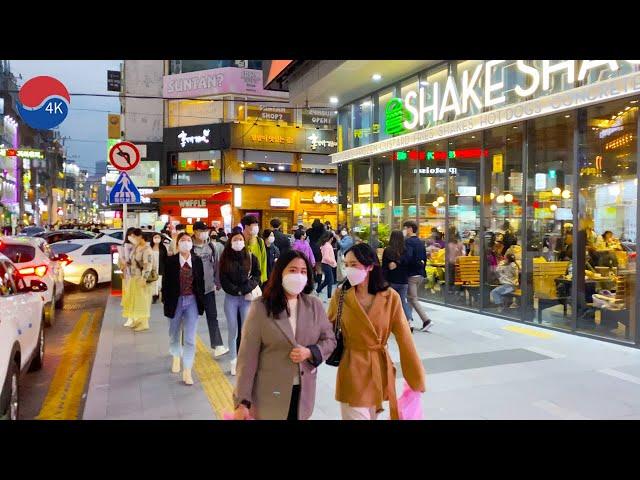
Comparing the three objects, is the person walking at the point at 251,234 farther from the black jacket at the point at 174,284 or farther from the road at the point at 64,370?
the road at the point at 64,370

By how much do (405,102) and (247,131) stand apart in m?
23.2

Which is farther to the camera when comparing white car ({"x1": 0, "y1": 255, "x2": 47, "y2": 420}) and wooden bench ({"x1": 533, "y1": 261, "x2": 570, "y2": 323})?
wooden bench ({"x1": 533, "y1": 261, "x2": 570, "y2": 323})

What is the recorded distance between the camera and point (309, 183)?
37844mm

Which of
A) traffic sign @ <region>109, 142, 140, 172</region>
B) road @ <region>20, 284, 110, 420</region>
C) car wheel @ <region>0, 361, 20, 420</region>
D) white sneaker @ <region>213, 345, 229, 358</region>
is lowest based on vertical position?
road @ <region>20, 284, 110, 420</region>

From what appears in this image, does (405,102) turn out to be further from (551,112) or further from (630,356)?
(630,356)

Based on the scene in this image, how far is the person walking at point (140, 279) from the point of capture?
10156mm

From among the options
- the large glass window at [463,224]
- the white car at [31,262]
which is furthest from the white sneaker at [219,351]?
the large glass window at [463,224]

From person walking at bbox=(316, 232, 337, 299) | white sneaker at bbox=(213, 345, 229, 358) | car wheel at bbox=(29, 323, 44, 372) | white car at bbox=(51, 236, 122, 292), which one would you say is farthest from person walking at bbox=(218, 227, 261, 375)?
white car at bbox=(51, 236, 122, 292)

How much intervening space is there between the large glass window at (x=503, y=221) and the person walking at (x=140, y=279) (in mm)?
6705

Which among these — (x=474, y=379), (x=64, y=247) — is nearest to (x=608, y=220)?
(x=474, y=379)

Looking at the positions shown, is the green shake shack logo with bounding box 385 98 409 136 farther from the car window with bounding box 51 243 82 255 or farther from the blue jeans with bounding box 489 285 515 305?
the car window with bounding box 51 243 82 255

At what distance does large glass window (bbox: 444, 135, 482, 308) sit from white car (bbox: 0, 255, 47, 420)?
27.7 ft

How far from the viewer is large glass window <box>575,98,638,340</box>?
863 centimetres
